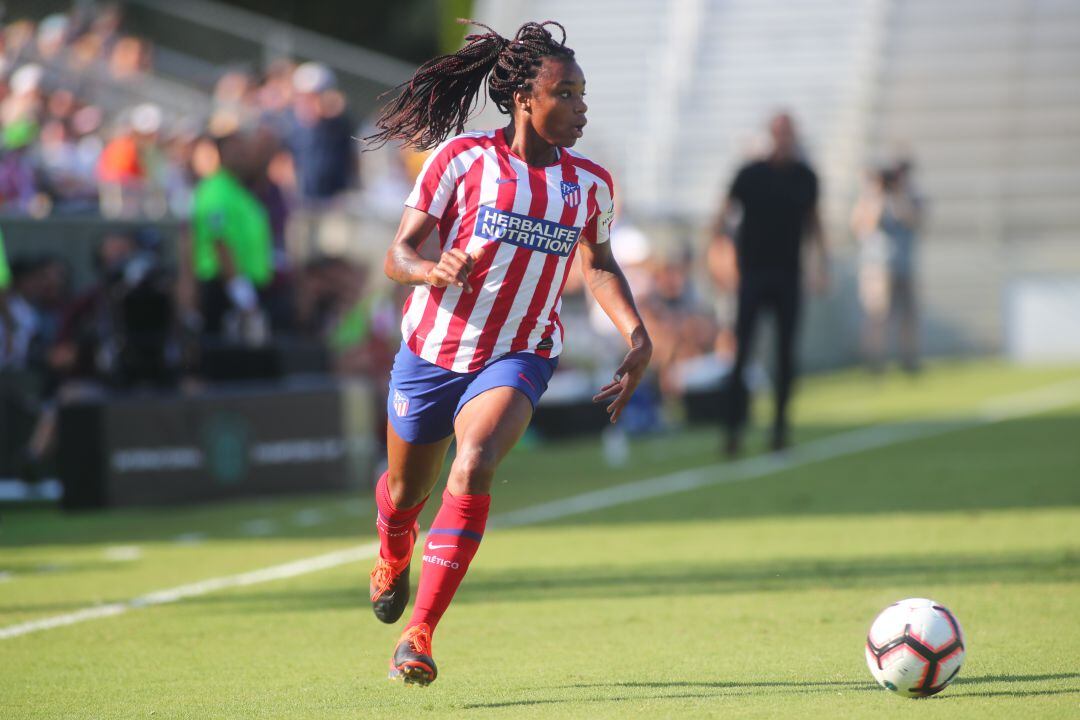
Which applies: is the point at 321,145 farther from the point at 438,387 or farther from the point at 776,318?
the point at 438,387

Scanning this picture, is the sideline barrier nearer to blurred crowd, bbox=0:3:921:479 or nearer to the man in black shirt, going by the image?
blurred crowd, bbox=0:3:921:479

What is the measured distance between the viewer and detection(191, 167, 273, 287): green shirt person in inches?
537

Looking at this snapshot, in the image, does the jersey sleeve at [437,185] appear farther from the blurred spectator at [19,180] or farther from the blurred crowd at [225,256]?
the blurred spectator at [19,180]

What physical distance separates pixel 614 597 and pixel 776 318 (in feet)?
20.8

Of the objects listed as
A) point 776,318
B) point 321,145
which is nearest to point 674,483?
point 776,318

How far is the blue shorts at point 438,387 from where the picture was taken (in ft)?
20.1

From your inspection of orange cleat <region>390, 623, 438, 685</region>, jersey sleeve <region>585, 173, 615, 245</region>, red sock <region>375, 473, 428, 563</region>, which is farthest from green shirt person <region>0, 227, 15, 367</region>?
orange cleat <region>390, 623, 438, 685</region>

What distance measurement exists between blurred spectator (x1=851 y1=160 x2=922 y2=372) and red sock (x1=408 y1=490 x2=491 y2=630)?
1663cm

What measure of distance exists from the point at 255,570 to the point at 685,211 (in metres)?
19.9

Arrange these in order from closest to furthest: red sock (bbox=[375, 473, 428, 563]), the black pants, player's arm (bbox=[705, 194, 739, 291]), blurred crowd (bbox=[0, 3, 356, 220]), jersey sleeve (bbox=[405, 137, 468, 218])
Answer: jersey sleeve (bbox=[405, 137, 468, 218])
red sock (bbox=[375, 473, 428, 563])
the black pants
player's arm (bbox=[705, 194, 739, 291])
blurred crowd (bbox=[0, 3, 356, 220])

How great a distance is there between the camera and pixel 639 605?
25.0ft

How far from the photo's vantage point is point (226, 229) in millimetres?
13648

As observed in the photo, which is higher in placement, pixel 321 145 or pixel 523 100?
pixel 321 145

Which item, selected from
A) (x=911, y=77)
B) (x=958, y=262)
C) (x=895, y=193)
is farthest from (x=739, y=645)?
(x=911, y=77)
